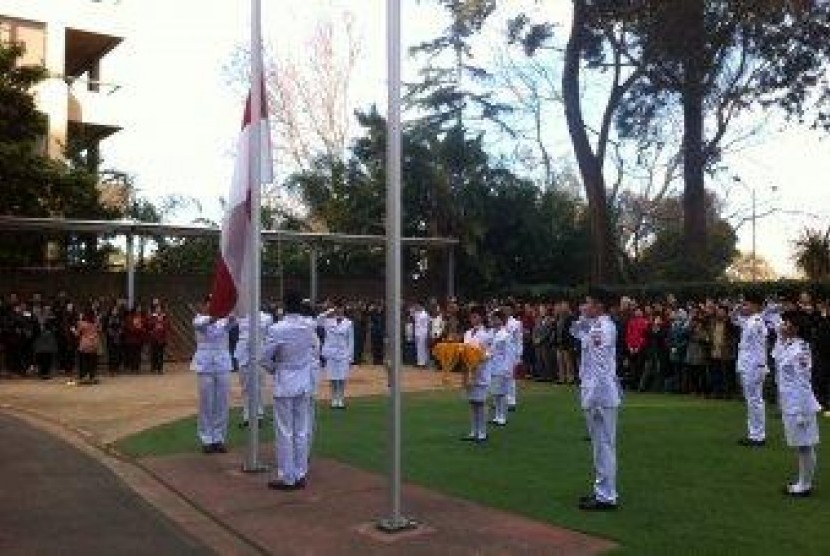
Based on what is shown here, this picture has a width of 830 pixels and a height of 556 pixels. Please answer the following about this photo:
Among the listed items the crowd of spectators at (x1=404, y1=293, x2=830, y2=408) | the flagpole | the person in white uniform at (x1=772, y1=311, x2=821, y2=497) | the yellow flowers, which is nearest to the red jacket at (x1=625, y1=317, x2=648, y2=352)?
the crowd of spectators at (x1=404, y1=293, x2=830, y2=408)

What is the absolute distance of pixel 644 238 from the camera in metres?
51.2

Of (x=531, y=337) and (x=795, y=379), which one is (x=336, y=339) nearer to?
(x=531, y=337)

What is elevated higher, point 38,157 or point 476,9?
point 476,9

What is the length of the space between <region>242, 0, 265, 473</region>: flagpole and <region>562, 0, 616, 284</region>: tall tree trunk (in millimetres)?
22435

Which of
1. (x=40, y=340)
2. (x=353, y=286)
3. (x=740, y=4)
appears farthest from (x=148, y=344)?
(x=740, y=4)

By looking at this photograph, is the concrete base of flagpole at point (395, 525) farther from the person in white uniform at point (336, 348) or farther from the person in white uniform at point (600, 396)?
the person in white uniform at point (336, 348)

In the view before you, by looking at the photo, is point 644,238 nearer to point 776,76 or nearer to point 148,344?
point 776,76

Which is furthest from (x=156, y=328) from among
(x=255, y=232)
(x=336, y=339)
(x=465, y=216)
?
(x=255, y=232)

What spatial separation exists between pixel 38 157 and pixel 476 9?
48.9 ft

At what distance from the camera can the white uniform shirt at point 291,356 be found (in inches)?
504

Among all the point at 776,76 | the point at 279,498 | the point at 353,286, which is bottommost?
the point at 279,498

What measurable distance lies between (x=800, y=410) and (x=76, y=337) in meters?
20.0

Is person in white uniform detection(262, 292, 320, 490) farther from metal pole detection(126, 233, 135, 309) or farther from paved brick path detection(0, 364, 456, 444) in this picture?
metal pole detection(126, 233, 135, 309)

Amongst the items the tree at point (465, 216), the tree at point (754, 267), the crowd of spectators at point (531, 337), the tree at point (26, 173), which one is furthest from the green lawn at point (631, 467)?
the tree at point (754, 267)
